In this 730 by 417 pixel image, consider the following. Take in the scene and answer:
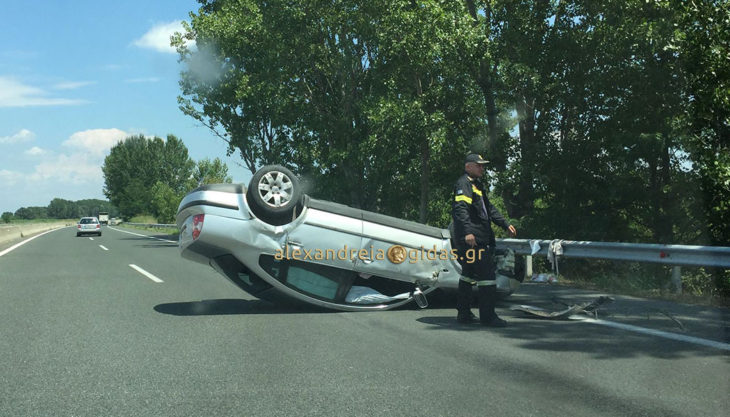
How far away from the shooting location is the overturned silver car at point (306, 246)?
7027mm

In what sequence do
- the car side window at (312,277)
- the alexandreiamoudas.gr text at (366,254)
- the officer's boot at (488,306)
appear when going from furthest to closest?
1. the car side window at (312,277)
2. the alexandreiamoudas.gr text at (366,254)
3. the officer's boot at (488,306)

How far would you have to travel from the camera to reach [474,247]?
6531 mm

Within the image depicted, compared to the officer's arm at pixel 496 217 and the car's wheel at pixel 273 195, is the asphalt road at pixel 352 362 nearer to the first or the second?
the officer's arm at pixel 496 217

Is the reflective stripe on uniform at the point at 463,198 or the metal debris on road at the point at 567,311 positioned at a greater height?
the reflective stripe on uniform at the point at 463,198

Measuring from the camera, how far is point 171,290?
980 cm

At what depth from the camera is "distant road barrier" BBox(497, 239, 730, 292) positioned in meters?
7.18

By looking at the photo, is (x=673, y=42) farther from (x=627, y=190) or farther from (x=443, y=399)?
(x=443, y=399)

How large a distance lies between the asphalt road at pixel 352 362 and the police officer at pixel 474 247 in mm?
301

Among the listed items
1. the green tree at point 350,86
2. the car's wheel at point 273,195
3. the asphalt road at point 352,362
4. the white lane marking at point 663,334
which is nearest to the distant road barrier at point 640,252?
the asphalt road at point 352,362

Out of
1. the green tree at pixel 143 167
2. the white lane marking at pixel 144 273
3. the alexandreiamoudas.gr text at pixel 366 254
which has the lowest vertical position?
the white lane marking at pixel 144 273

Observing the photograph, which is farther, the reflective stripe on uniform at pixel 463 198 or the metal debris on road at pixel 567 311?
the metal debris on road at pixel 567 311

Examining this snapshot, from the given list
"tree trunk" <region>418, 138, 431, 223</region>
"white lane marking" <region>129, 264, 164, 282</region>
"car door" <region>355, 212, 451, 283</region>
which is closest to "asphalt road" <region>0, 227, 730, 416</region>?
"car door" <region>355, 212, 451, 283</region>

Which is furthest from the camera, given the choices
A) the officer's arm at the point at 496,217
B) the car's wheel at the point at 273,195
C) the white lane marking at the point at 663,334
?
the car's wheel at the point at 273,195

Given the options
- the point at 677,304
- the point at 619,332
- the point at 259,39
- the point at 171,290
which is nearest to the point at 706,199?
the point at 677,304
